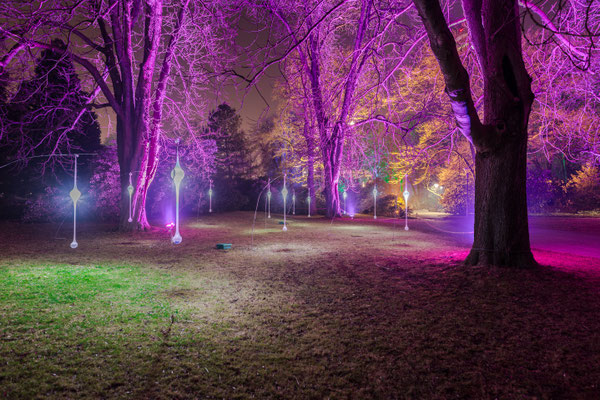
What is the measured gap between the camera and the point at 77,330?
3.84 meters

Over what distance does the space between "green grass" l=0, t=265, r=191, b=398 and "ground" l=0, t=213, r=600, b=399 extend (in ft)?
0.07

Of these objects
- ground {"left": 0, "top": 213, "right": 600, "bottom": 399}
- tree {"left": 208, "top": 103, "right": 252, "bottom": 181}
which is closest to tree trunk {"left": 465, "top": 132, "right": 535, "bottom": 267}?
ground {"left": 0, "top": 213, "right": 600, "bottom": 399}

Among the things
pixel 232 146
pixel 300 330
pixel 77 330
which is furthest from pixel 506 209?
pixel 232 146

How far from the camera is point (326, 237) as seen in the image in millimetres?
12609

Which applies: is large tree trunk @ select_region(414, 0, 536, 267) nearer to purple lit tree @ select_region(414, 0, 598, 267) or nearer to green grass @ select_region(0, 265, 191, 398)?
purple lit tree @ select_region(414, 0, 598, 267)

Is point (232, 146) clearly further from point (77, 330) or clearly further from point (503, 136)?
point (77, 330)

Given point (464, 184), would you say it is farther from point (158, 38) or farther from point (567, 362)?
point (567, 362)

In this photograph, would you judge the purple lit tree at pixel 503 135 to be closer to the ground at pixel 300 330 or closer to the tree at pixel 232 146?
the ground at pixel 300 330

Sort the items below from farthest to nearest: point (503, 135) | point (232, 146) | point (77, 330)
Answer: point (232, 146) → point (503, 135) → point (77, 330)

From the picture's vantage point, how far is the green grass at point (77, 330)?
282cm

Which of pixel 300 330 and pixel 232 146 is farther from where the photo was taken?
pixel 232 146

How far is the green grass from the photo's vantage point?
2.82 meters

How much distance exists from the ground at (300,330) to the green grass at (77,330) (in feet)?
0.07

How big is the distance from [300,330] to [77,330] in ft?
8.17
